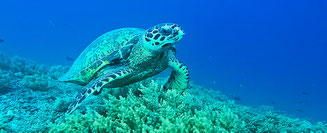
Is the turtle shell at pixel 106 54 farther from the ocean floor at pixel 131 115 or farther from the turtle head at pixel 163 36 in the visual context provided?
the turtle head at pixel 163 36

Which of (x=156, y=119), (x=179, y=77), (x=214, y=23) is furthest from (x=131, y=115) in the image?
(x=214, y=23)

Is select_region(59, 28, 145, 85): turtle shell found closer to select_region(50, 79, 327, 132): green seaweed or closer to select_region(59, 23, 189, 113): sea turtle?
select_region(59, 23, 189, 113): sea turtle

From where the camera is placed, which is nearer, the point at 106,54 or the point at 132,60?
the point at 132,60

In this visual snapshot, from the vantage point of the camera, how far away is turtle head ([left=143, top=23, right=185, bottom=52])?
10.0 ft

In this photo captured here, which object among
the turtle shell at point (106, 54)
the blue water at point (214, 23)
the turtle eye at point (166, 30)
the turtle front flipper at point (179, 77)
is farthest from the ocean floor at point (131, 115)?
the blue water at point (214, 23)

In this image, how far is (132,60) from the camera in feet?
11.3

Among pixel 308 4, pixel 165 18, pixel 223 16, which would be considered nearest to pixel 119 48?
pixel 165 18

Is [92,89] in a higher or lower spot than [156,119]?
higher

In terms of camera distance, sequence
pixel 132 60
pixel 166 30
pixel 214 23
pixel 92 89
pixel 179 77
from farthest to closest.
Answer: pixel 214 23 < pixel 179 77 < pixel 132 60 < pixel 166 30 < pixel 92 89

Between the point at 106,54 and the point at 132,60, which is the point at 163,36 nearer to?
the point at 132,60

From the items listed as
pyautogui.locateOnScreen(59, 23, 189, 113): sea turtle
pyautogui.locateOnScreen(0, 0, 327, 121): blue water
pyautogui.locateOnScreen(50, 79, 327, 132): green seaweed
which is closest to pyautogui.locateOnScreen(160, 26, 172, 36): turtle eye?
pyautogui.locateOnScreen(59, 23, 189, 113): sea turtle

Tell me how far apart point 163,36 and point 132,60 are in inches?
30.9

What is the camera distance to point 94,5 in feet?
420

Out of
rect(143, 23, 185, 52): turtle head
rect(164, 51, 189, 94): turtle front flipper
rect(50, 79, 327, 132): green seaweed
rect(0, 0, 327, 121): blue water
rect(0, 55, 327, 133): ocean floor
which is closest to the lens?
rect(50, 79, 327, 132): green seaweed
